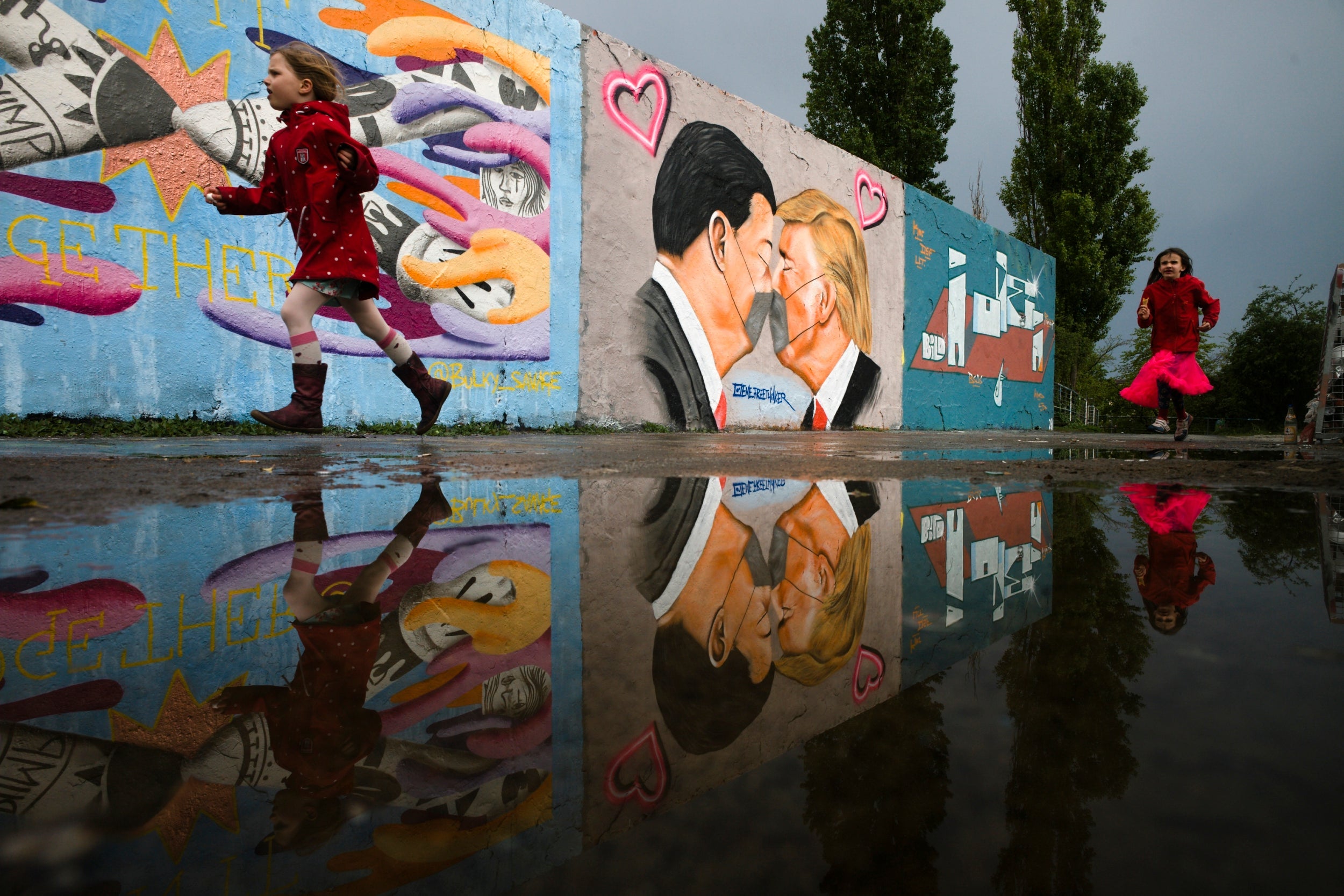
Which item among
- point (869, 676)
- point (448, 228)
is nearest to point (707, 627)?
point (869, 676)

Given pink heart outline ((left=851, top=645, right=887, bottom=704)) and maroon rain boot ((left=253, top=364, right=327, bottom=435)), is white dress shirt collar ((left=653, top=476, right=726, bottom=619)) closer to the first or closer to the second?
pink heart outline ((left=851, top=645, right=887, bottom=704))

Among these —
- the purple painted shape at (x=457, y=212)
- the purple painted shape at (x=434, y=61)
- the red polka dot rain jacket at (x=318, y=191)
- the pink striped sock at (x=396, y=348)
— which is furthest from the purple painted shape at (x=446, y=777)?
the purple painted shape at (x=434, y=61)

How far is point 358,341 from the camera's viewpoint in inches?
208

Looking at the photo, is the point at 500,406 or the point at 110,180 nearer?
the point at 110,180

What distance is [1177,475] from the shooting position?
106 inches

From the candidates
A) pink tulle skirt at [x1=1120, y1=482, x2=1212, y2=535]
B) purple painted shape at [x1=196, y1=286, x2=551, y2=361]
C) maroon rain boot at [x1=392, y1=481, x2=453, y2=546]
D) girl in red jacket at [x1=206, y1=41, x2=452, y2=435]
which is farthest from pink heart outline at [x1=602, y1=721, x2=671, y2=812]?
purple painted shape at [x1=196, y1=286, x2=551, y2=361]

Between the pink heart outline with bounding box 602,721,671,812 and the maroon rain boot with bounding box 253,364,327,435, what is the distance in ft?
10.3

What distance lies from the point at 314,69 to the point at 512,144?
3.41 meters

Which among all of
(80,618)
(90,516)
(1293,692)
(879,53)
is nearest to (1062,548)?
(1293,692)

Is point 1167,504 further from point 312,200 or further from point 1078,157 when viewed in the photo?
point 1078,157

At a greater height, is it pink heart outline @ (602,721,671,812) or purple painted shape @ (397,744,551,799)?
purple painted shape @ (397,744,551,799)

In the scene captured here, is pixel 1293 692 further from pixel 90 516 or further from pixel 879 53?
pixel 879 53

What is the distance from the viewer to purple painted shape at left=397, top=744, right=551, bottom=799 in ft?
1.53

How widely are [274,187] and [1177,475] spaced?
13.0 ft
